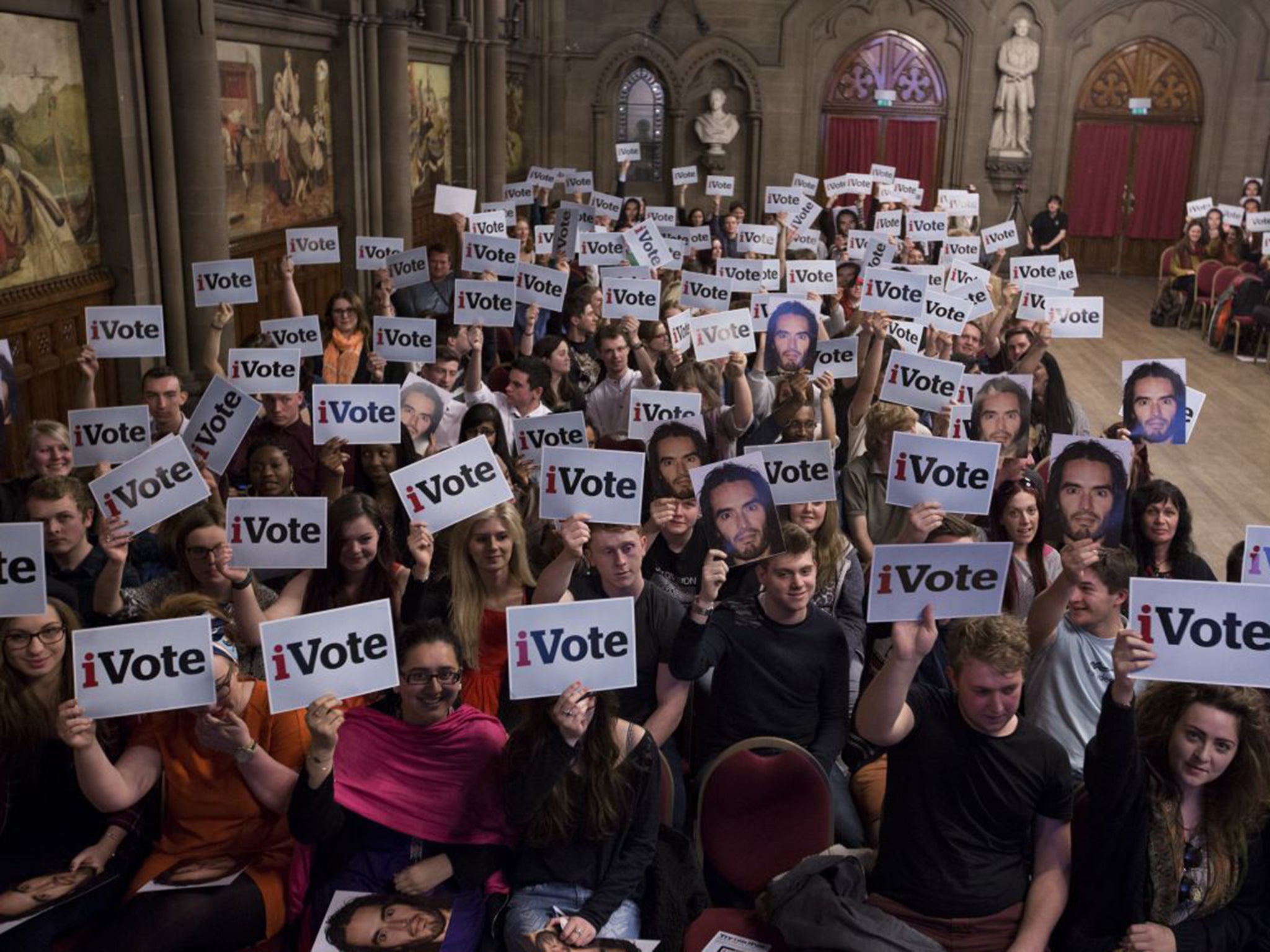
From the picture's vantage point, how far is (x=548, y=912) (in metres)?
3.98

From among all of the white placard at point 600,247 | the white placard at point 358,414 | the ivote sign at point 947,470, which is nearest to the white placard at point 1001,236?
the white placard at point 600,247

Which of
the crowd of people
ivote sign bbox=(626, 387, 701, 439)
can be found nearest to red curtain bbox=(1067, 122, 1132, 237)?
ivote sign bbox=(626, 387, 701, 439)

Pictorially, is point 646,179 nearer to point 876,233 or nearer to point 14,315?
point 876,233

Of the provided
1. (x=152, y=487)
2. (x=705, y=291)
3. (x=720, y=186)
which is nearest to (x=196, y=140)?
(x=705, y=291)

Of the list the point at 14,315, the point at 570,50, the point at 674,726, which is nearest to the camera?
the point at 674,726

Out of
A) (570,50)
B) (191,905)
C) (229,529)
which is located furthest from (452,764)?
(570,50)

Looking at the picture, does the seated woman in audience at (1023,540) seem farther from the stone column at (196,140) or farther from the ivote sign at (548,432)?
the stone column at (196,140)

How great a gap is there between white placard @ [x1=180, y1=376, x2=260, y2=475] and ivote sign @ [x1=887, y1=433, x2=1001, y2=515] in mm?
3063

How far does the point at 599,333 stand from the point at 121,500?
12.4 feet

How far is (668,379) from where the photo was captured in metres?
8.97

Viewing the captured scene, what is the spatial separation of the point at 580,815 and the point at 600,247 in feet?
26.3

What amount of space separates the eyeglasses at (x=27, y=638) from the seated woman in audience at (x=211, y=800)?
1.09 feet

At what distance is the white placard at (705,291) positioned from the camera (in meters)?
9.45

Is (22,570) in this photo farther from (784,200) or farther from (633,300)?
(784,200)
